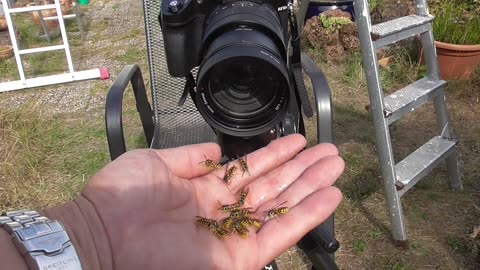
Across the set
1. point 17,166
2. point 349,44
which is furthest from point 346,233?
point 349,44

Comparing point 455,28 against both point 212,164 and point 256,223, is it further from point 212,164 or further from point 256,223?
point 256,223

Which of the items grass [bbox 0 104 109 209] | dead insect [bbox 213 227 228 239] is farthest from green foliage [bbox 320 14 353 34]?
dead insect [bbox 213 227 228 239]

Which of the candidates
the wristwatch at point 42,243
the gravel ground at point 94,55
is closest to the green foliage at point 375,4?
the gravel ground at point 94,55

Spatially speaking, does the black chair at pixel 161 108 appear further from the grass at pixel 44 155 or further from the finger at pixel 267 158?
the grass at pixel 44 155

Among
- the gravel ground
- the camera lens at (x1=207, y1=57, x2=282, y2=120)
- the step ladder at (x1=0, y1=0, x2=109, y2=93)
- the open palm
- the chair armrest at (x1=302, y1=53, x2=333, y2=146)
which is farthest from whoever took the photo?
the step ladder at (x1=0, y1=0, x2=109, y2=93)

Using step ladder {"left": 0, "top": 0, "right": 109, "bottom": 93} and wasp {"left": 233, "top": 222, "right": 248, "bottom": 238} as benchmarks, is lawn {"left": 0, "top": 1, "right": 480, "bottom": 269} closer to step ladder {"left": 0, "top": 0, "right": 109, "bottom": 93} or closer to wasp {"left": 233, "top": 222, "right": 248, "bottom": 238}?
step ladder {"left": 0, "top": 0, "right": 109, "bottom": 93}

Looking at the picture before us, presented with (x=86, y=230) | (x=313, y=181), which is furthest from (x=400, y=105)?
(x=86, y=230)
